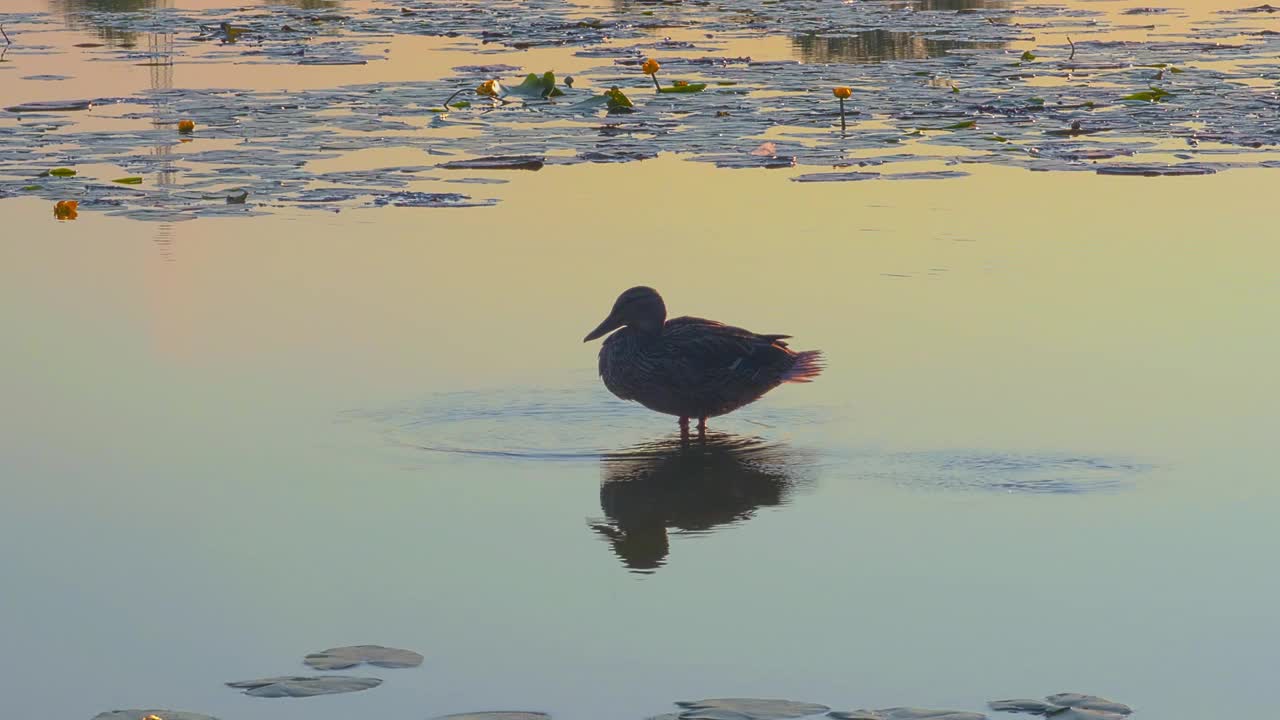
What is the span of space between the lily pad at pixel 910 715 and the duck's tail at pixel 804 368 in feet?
10.6

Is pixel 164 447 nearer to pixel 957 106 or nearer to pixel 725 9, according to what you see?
pixel 957 106

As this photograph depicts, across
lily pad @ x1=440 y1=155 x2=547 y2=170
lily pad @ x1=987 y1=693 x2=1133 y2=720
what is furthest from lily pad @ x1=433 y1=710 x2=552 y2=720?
lily pad @ x1=440 y1=155 x2=547 y2=170

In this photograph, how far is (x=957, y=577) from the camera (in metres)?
5.34

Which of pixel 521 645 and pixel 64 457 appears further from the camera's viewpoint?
pixel 64 457

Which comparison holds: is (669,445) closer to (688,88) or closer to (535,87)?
(535,87)

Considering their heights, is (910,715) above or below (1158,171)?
below

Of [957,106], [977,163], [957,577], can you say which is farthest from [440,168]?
[957,577]

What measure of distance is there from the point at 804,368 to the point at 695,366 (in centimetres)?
42

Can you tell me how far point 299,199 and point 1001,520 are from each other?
20.4ft

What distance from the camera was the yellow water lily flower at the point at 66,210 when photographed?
34.6 feet

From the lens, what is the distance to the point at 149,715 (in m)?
4.28

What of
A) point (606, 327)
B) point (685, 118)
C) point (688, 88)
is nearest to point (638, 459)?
point (606, 327)

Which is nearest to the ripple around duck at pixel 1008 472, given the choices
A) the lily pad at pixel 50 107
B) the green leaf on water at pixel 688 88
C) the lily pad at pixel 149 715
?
the lily pad at pixel 149 715

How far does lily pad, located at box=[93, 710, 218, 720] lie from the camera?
4281mm
